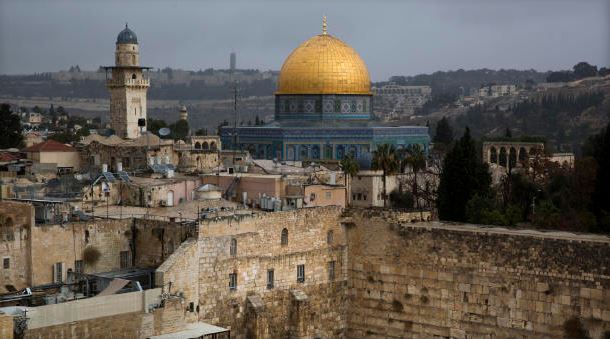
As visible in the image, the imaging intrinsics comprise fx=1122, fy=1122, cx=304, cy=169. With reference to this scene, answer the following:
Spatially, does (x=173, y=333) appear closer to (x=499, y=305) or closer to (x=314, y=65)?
(x=499, y=305)

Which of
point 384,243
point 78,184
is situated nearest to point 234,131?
point 78,184

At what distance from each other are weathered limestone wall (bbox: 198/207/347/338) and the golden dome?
2191cm

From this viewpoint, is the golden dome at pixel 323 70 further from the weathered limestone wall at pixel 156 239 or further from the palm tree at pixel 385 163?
the weathered limestone wall at pixel 156 239

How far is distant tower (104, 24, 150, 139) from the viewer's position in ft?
146

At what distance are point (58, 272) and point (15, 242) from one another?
113cm

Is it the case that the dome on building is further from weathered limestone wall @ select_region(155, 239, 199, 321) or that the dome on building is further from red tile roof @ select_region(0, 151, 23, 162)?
weathered limestone wall @ select_region(155, 239, 199, 321)

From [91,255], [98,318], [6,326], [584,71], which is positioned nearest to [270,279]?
[91,255]

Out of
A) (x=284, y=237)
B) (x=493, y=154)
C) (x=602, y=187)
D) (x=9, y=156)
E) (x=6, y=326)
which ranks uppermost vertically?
(x=9, y=156)

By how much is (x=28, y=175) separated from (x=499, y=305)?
14700 millimetres

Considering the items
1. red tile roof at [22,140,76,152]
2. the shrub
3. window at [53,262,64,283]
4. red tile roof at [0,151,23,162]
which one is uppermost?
red tile roof at [22,140,76,152]

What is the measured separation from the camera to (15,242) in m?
21.6

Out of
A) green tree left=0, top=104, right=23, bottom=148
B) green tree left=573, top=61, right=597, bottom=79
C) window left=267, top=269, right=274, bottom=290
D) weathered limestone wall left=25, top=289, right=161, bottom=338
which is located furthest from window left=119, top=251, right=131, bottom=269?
green tree left=573, top=61, right=597, bottom=79

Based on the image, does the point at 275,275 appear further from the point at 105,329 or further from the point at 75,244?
the point at 105,329

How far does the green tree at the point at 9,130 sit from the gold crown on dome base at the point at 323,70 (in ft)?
40.0
